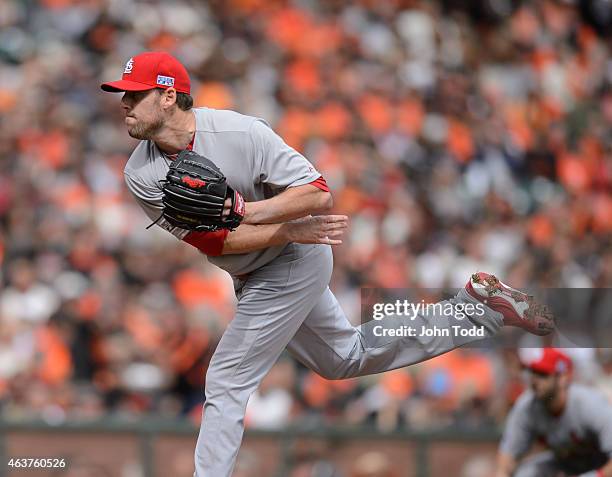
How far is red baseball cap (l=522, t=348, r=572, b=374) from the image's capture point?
22.2 feet

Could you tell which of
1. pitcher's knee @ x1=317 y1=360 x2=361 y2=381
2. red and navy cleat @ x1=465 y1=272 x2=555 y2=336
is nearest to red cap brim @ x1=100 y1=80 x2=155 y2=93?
pitcher's knee @ x1=317 y1=360 x2=361 y2=381

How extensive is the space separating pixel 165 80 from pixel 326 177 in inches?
250

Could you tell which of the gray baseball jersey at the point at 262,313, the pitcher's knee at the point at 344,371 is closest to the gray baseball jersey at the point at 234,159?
the gray baseball jersey at the point at 262,313

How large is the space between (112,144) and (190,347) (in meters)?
2.69

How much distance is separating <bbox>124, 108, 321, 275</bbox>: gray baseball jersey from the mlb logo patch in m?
0.22

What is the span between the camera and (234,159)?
5.31 m

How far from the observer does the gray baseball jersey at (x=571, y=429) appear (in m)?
6.95

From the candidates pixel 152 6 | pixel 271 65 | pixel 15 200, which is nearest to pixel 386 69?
pixel 271 65

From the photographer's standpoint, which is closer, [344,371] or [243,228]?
[243,228]

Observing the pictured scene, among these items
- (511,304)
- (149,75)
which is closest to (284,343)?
(511,304)

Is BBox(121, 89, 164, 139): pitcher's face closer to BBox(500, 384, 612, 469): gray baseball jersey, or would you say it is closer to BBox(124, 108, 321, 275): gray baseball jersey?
BBox(124, 108, 321, 275): gray baseball jersey

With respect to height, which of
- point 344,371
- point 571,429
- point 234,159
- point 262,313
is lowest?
point 571,429

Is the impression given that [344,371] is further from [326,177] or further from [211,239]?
[326,177]

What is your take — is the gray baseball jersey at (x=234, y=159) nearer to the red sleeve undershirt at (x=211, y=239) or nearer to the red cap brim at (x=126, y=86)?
the red sleeve undershirt at (x=211, y=239)
